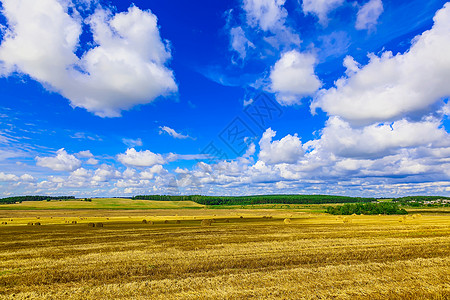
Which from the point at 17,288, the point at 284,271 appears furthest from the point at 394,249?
the point at 17,288

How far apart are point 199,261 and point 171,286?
476cm

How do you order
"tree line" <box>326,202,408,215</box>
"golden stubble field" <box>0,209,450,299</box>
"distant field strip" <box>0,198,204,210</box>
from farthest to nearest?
1. "distant field strip" <box>0,198,204,210</box>
2. "tree line" <box>326,202,408,215</box>
3. "golden stubble field" <box>0,209,450,299</box>

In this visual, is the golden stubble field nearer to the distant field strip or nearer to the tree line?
the tree line

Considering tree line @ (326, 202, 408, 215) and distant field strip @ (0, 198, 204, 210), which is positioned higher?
distant field strip @ (0, 198, 204, 210)

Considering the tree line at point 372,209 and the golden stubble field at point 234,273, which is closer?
the golden stubble field at point 234,273

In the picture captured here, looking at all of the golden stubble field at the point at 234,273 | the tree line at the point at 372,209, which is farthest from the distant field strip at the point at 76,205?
the golden stubble field at the point at 234,273

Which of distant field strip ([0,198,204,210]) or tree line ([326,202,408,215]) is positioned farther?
distant field strip ([0,198,204,210])

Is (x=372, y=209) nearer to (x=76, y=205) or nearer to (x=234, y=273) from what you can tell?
(x=234, y=273)

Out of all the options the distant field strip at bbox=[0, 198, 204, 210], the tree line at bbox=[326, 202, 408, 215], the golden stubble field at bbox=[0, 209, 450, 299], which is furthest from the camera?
the distant field strip at bbox=[0, 198, 204, 210]

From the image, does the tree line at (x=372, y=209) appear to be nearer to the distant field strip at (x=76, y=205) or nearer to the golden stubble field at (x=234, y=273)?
the golden stubble field at (x=234, y=273)

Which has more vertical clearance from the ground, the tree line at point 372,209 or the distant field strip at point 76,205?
the distant field strip at point 76,205

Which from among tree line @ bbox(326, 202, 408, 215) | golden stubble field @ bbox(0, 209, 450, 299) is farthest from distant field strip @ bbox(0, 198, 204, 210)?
golden stubble field @ bbox(0, 209, 450, 299)

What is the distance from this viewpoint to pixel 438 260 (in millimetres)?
15336

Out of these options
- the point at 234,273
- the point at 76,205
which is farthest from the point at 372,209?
the point at 76,205
